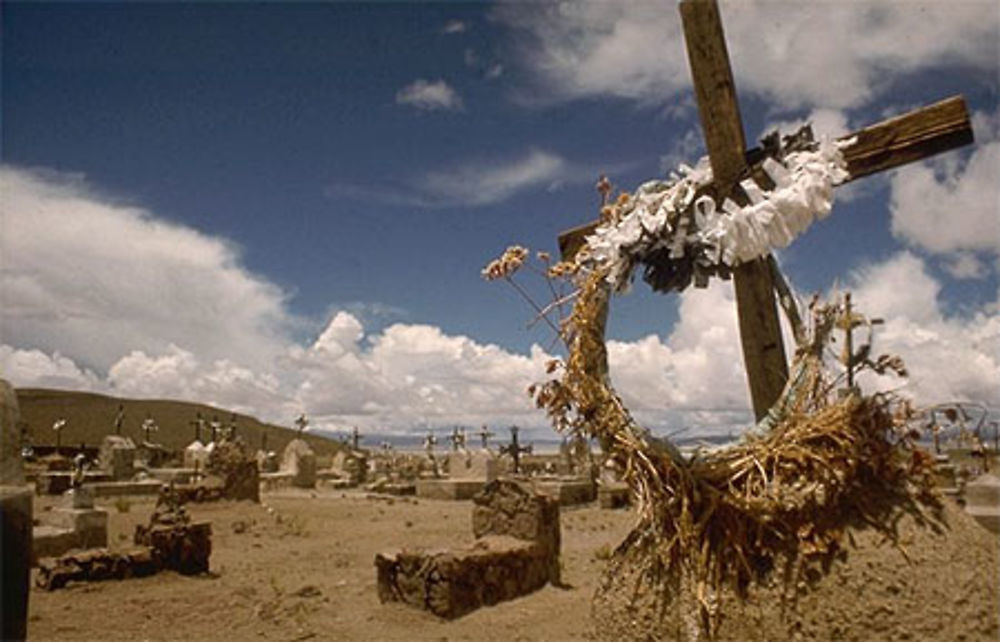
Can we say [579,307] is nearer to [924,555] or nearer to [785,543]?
[785,543]

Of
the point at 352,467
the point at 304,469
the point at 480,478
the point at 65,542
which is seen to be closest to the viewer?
the point at 65,542

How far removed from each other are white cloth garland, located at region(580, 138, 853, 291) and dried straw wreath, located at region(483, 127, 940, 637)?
0.02 meters

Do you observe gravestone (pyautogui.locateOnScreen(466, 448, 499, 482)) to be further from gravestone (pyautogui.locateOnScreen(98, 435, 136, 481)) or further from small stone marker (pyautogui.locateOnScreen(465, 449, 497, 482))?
gravestone (pyautogui.locateOnScreen(98, 435, 136, 481))

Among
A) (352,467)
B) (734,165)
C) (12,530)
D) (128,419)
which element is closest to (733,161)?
(734,165)

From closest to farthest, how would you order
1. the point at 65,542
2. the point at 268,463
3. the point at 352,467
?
1. the point at 65,542
2. the point at 352,467
3. the point at 268,463

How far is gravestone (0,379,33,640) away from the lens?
7.77ft

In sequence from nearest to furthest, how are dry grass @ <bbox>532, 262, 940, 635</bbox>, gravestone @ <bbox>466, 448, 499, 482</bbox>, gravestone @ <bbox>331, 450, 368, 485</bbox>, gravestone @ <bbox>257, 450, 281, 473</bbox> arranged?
dry grass @ <bbox>532, 262, 940, 635</bbox> < gravestone @ <bbox>466, 448, 499, 482</bbox> < gravestone @ <bbox>331, 450, 368, 485</bbox> < gravestone @ <bbox>257, 450, 281, 473</bbox>

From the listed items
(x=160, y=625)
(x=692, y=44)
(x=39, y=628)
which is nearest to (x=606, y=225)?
(x=692, y=44)

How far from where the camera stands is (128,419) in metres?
84.9

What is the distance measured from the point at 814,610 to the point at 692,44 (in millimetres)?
2129

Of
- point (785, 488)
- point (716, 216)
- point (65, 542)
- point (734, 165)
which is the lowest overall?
point (65, 542)

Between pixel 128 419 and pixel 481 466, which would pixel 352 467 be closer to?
pixel 481 466

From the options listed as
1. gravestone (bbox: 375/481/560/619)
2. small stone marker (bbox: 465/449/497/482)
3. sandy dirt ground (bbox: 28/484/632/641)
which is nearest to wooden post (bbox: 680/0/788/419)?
sandy dirt ground (bbox: 28/484/632/641)

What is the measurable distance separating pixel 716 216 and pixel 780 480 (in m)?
1.06
